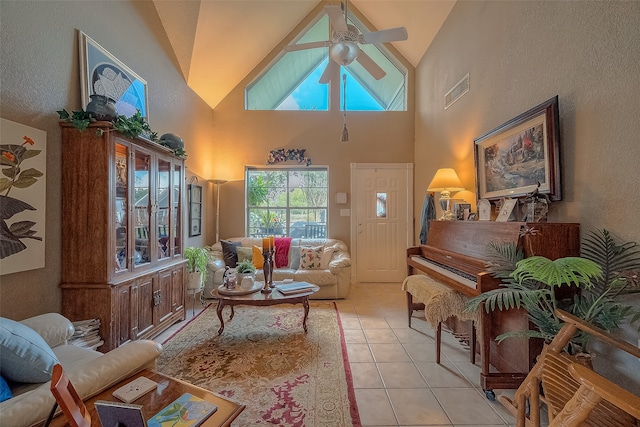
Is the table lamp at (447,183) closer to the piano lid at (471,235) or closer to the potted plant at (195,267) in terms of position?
the piano lid at (471,235)

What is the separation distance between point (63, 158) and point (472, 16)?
413 cm

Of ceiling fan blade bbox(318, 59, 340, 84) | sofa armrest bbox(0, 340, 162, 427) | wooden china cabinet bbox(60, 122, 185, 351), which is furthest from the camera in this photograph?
ceiling fan blade bbox(318, 59, 340, 84)

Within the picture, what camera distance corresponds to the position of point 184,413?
1.03 meters

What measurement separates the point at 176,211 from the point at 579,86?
12.1 ft

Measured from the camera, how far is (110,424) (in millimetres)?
843

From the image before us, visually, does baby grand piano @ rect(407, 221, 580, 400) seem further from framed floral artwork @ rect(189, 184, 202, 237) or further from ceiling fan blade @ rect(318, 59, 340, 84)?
framed floral artwork @ rect(189, 184, 202, 237)

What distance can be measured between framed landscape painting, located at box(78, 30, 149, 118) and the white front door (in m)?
3.28

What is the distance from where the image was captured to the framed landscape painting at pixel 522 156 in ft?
6.45

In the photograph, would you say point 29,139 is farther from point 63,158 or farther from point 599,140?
Answer: point 599,140

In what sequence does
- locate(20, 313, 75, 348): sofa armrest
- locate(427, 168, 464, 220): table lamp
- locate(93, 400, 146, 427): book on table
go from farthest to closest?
locate(427, 168, 464, 220): table lamp
locate(20, 313, 75, 348): sofa armrest
locate(93, 400, 146, 427): book on table

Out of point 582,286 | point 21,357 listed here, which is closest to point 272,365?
point 21,357

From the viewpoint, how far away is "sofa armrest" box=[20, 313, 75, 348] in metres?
1.64

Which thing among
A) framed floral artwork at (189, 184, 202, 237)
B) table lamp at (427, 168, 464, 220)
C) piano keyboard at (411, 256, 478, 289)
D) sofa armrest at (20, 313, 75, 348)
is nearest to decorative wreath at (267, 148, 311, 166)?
framed floral artwork at (189, 184, 202, 237)

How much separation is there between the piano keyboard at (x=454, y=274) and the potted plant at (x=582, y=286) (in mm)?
286
